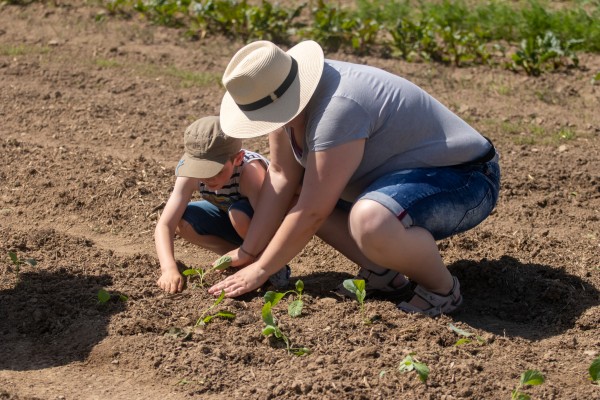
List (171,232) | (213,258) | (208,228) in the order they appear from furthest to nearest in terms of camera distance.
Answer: (213,258) → (208,228) → (171,232)

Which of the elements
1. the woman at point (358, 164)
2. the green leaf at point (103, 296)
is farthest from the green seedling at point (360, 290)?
the green leaf at point (103, 296)

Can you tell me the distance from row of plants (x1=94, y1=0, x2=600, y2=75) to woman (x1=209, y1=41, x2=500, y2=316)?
342cm

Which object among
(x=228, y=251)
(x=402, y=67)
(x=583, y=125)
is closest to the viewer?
(x=228, y=251)

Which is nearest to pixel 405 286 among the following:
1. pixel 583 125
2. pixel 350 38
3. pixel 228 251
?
pixel 228 251

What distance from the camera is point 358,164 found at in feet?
11.9

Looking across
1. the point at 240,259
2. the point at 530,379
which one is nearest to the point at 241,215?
the point at 240,259

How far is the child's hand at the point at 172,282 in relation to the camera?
13.2 ft

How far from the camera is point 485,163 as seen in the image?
404cm

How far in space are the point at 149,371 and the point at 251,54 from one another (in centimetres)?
121

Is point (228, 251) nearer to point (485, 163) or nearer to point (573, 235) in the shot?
point (485, 163)

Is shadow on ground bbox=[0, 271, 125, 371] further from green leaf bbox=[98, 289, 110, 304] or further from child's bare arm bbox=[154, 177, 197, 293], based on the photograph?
child's bare arm bbox=[154, 177, 197, 293]

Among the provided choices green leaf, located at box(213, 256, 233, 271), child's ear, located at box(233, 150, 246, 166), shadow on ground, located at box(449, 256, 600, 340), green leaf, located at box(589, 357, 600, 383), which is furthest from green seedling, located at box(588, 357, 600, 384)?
child's ear, located at box(233, 150, 246, 166)

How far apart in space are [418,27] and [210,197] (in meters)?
3.83

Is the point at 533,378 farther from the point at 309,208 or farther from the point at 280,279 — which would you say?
the point at 280,279
